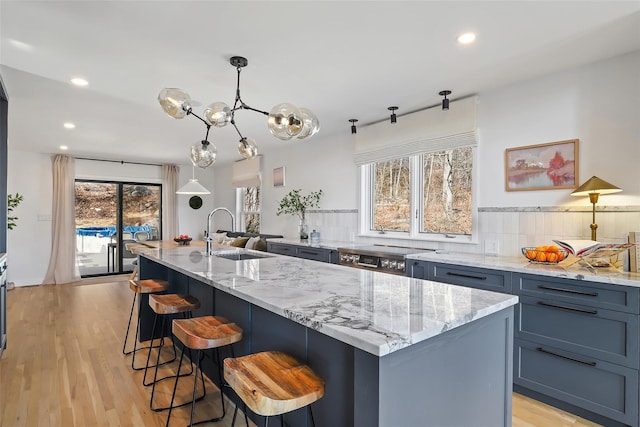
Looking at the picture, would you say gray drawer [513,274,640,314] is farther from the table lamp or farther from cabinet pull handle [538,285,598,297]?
the table lamp

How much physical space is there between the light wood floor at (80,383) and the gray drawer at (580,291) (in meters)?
0.75

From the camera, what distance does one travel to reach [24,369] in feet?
9.15

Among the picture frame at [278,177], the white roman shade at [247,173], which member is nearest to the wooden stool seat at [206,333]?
the picture frame at [278,177]

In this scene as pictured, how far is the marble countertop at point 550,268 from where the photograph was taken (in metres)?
2.04

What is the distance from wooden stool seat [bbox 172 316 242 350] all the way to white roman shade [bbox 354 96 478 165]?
2.66 m

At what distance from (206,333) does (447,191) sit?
277cm

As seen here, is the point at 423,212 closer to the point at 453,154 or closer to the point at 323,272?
the point at 453,154

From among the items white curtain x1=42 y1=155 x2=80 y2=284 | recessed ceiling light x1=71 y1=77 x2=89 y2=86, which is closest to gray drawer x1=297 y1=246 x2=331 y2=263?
recessed ceiling light x1=71 y1=77 x2=89 y2=86

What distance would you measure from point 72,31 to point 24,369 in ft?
8.51

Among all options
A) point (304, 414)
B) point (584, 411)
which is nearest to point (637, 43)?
point (584, 411)

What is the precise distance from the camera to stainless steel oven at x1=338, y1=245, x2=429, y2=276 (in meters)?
3.21

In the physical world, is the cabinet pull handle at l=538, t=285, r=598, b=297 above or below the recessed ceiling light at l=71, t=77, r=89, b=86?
below

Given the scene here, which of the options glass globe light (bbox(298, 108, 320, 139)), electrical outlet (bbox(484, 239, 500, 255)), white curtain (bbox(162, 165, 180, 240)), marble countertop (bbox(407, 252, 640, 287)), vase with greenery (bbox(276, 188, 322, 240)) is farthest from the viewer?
white curtain (bbox(162, 165, 180, 240))

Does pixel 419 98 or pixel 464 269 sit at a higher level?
pixel 419 98
